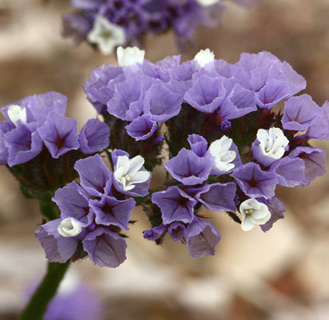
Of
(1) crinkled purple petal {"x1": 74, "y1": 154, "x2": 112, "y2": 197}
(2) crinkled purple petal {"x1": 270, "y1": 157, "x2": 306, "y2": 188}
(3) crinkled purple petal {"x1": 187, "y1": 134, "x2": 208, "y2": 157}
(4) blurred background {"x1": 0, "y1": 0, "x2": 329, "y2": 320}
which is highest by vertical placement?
(3) crinkled purple petal {"x1": 187, "y1": 134, "x2": 208, "y2": 157}

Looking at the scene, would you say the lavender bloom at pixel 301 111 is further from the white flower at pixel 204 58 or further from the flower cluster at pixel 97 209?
the flower cluster at pixel 97 209

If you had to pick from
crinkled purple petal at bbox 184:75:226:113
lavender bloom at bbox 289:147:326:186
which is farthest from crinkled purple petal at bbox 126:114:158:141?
lavender bloom at bbox 289:147:326:186

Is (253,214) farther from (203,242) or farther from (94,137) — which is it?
(94,137)

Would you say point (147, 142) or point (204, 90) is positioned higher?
point (204, 90)

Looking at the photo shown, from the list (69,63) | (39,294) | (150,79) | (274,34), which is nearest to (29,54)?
(69,63)

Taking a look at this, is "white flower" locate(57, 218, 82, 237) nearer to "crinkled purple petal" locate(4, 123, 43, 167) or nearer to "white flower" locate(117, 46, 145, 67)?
"crinkled purple petal" locate(4, 123, 43, 167)

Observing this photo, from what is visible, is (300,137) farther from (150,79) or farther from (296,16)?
(296,16)

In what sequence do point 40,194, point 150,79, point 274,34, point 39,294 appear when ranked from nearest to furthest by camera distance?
point 150,79 < point 40,194 < point 39,294 < point 274,34
